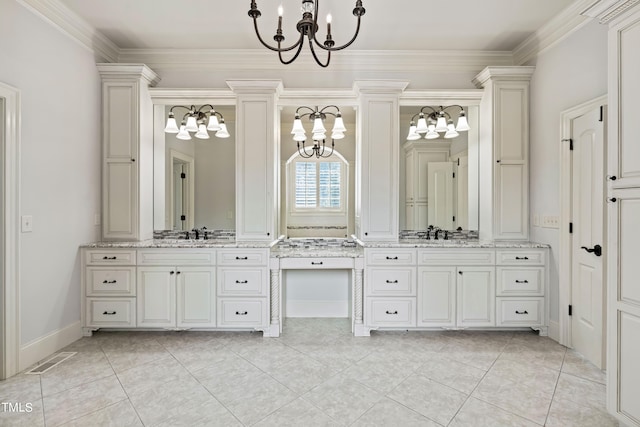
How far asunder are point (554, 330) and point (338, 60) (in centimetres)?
344

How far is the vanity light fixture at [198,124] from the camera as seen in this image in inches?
134

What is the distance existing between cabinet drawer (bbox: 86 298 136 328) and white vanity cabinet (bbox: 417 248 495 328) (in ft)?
8.94

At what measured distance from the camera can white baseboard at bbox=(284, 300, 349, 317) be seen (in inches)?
140

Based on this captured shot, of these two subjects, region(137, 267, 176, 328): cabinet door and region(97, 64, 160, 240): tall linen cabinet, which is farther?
region(97, 64, 160, 240): tall linen cabinet

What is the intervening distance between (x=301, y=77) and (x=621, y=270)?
3158 millimetres

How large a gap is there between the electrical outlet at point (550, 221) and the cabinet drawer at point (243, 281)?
107 inches

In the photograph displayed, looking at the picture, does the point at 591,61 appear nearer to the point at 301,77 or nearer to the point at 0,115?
the point at 301,77

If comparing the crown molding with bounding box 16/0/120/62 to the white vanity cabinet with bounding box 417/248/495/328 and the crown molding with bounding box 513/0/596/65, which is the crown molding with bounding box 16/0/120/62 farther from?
the crown molding with bounding box 513/0/596/65

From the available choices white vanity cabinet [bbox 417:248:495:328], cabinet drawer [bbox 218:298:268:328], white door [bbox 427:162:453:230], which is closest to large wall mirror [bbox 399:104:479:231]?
white door [bbox 427:162:453:230]

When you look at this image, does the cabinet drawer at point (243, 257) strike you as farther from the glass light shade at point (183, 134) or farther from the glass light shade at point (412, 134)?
the glass light shade at point (412, 134)

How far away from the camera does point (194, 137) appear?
357 cm

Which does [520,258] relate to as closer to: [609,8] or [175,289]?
[609,8]

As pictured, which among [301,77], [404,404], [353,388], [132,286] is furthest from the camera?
[301,77]

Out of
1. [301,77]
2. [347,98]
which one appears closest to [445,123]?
[347,98]
